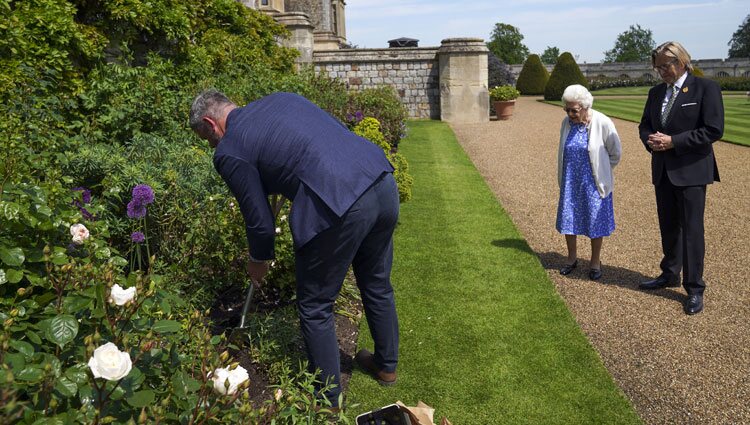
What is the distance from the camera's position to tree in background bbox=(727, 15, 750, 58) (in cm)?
7644

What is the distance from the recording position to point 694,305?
4.55m

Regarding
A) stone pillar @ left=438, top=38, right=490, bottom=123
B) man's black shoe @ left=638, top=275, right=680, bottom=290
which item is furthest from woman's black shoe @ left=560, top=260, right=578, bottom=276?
stone pillar @ left=438, top=38, right=490, bottom=123

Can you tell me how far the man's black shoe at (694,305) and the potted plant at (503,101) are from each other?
47.8 feet

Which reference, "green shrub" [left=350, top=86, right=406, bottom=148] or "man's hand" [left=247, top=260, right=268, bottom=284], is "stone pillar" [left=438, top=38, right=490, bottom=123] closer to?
"green shrub" [left=350, top=86, right=406, bottom=148]

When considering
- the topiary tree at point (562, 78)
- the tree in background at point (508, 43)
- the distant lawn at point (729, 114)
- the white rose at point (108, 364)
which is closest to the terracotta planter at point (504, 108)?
the distant lawn at point (729, 114)

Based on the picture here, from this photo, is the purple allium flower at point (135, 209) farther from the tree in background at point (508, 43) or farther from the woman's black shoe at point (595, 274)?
the tree in background at point (508, 43)

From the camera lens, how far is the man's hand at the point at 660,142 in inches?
176

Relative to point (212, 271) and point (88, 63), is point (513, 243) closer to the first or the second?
point (212, 271)

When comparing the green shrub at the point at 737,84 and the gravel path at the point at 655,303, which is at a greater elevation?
the green shrub at the point at 737,84

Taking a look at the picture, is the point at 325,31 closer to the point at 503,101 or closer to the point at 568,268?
the point at 503,101

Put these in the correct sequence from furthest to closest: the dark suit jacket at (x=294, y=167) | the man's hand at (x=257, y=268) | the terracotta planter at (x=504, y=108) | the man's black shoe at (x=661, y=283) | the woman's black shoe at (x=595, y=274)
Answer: the terracotta planter at (x=504, y=108)
the woman's black shoe at (x=595, y=274)
the man's black shoe at (x=661, y=283)
the man's hand at (x=257, y=268)
the dark suit jacket at (x=294, y=167)

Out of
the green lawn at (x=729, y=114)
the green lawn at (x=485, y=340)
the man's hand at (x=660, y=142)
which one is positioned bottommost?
the green lawn at (x=485, y=340)

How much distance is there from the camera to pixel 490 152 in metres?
12.7

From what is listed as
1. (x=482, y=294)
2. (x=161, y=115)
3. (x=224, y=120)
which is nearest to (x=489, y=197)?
(x=482, y=294)
